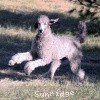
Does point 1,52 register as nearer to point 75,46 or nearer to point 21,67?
point 21,67

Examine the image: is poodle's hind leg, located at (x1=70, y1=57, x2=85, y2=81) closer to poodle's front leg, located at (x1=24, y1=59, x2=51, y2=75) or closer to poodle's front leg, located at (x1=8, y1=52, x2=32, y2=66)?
poodle's front leg, located at (x1=24, y1=59, x2=51, y2=75)

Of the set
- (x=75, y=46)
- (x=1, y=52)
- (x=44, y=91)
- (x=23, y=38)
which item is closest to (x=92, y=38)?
(x=23, y=38)

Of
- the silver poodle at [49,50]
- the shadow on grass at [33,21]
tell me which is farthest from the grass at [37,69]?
the silver poodle at [49,50]

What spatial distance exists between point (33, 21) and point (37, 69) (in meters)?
8.44

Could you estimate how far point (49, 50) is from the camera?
9430 mm

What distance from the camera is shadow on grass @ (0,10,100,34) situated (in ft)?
59.6

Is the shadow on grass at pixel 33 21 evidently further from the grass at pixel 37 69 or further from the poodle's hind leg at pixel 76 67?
the poodle's hind leg at pixel 76 67

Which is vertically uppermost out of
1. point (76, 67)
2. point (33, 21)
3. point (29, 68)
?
point (29, 68)

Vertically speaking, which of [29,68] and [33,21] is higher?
[29,68]

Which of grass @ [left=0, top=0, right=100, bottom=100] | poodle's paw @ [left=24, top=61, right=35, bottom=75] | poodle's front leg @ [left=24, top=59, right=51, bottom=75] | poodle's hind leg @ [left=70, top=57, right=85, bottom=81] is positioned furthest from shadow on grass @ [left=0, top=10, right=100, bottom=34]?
poodle's paw @ [left=24, top=61, right=35, bottom=75]

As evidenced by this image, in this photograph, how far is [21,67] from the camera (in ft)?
38.0

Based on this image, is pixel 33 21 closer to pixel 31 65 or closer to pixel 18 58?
pixel 18 58

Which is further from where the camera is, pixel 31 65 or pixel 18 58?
pixel 18 58

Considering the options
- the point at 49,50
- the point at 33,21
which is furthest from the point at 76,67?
the point at 33,21
